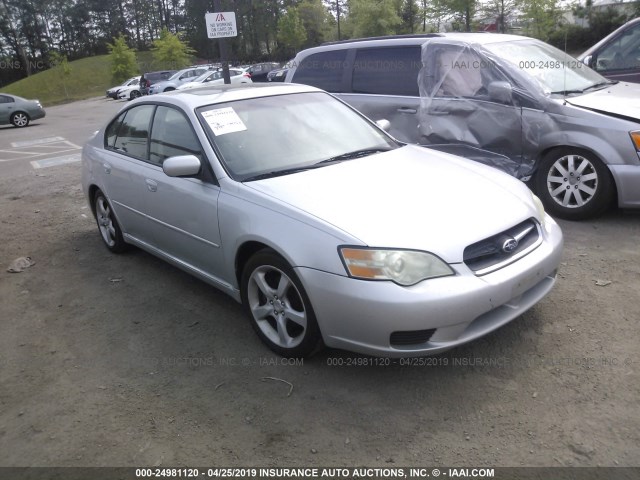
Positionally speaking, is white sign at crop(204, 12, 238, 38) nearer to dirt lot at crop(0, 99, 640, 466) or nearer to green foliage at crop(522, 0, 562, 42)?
dirt lot at crop(0, 99, 640, 466)

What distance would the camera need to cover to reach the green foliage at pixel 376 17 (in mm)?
36875

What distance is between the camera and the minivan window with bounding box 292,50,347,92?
22.8 ft

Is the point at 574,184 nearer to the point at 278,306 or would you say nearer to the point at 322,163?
the point at 322,163

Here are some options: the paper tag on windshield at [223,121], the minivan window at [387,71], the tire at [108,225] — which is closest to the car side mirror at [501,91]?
the minivan window at [387,71]

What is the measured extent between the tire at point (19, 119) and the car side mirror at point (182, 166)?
20706 mm

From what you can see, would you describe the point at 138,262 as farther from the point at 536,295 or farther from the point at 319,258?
the point at 536,295

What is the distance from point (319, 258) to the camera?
2.89m

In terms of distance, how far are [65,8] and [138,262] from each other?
8725cm

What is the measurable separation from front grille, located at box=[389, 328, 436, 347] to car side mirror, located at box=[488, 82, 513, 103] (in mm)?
3566

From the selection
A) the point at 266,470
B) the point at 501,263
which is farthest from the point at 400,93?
the point at 266,470

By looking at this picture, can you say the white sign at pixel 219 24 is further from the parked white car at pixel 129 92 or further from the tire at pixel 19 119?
the parked white car at pixel 129 92

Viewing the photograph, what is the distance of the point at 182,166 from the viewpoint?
139 inches

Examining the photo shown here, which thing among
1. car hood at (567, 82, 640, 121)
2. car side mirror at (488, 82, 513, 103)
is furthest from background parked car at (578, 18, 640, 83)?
car side mirror at (488, 82, 513, 103)

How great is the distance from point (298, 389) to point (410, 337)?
2.35 feet
